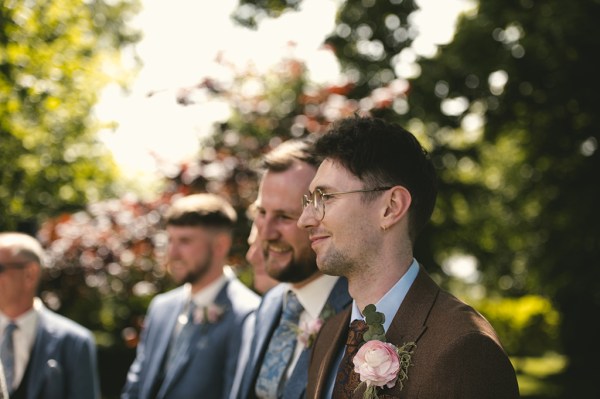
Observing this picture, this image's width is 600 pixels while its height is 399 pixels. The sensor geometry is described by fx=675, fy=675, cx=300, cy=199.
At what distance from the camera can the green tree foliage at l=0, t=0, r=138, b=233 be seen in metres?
4.68

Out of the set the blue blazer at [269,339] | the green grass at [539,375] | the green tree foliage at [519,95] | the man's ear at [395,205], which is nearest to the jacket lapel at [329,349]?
the blue blazer at [269,339]

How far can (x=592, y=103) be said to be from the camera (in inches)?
497

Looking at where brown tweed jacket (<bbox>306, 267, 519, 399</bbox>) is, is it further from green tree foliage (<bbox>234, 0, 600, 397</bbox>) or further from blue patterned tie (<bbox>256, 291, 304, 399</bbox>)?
green tree foliage (<bbox>234, 0, 600, 397</bbox>)

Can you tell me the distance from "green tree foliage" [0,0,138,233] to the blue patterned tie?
226 centimetres

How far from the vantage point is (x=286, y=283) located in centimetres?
419

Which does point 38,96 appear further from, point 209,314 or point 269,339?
point 269,339

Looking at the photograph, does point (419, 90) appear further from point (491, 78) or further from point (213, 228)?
point (213, 228)

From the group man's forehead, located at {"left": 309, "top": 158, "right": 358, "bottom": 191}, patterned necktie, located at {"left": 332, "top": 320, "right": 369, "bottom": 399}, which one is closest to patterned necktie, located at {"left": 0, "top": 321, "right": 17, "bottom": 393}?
patterned necktie, located at {"left": 332, "top": 320, "right": 369, "bottom": 399}

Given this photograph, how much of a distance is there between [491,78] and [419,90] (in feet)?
5.23

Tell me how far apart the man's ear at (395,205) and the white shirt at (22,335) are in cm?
320

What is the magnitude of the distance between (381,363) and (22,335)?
330 centimetres

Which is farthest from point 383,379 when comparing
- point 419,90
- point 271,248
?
point 419,90

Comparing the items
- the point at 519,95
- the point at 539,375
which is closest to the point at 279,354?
the point at 519,95

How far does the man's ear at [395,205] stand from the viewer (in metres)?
2.90
